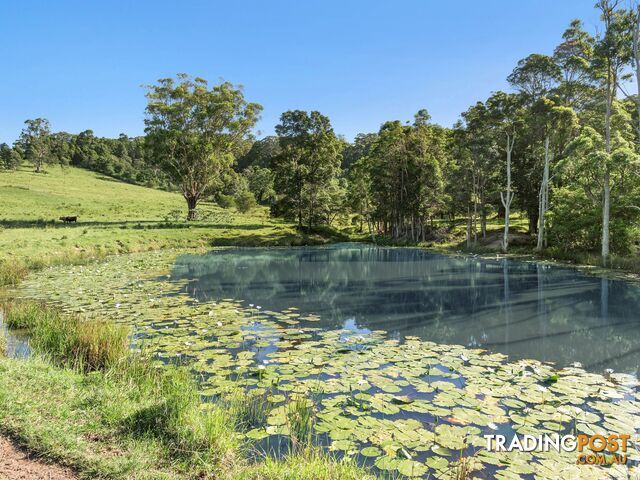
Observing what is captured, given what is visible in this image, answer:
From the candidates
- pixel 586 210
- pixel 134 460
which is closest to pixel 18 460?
pixel 134 460

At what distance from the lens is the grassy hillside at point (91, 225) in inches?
1039

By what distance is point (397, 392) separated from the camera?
717 cm

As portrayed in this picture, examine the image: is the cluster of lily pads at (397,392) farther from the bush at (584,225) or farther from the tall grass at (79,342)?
the bush at (584,225)

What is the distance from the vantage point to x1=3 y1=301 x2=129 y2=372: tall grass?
26.4ft

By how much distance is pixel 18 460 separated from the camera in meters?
4.44

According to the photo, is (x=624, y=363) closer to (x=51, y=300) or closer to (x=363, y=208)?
(x=51, y=300)

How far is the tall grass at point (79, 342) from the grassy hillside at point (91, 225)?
11.6 meters

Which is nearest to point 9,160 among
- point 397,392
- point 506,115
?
point 506,115

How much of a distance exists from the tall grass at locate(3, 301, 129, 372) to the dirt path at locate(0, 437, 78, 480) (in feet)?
9.51

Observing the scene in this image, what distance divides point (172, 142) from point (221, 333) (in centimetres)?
4072

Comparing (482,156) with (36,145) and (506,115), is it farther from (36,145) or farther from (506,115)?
(36,145)

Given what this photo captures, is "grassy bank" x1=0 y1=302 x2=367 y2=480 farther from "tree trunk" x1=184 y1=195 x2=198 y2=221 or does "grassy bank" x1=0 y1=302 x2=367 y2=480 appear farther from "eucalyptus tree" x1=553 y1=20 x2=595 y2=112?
"tree trunk" x1=184 y1=195 x2=198 y2=221

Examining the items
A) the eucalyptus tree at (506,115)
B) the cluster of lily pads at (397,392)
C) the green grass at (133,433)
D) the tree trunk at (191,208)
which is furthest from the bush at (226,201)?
the green grass at (133,433)

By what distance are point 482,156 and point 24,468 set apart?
39.4 m
